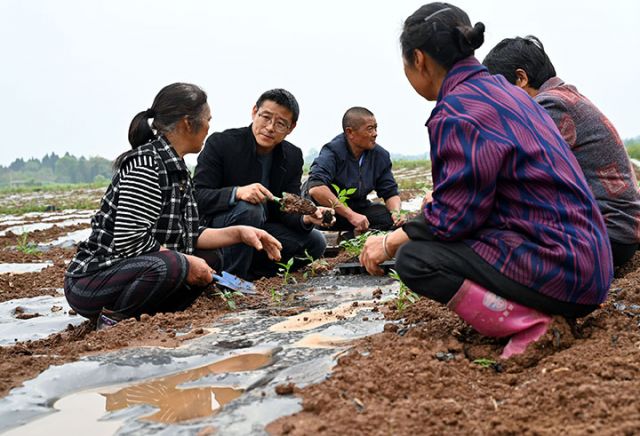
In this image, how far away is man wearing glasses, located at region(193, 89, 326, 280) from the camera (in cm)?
457

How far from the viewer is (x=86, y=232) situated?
342 inches

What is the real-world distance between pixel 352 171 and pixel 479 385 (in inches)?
158

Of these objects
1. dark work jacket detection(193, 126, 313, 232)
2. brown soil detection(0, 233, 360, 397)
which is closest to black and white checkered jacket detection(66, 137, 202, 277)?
brown soil detection(0, 233, 360, 397)

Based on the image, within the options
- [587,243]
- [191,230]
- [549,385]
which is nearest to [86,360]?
[191,230]

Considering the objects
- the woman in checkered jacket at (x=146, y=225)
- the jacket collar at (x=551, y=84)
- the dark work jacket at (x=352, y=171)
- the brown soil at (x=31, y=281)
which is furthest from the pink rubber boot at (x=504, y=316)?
the dark work jacket at (x=352, y=171)

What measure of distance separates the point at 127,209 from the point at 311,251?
2.09 m

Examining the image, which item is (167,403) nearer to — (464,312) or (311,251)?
(464,312)

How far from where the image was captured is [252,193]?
4.49 meters

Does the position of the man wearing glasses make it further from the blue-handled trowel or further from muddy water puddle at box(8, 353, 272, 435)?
muddy water puddle at box(8, 353, 272, 435)

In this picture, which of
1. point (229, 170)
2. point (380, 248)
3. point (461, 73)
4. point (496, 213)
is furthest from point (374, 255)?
point (229, 170)

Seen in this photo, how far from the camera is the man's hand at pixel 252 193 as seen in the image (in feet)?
14.7

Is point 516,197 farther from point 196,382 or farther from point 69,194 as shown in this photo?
point 69,194

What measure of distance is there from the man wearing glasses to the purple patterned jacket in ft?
7.90

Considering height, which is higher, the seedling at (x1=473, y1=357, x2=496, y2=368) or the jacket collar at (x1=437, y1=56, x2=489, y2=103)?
the jacket collar at (x1=437, y1=56, x2=489, y2=103)
